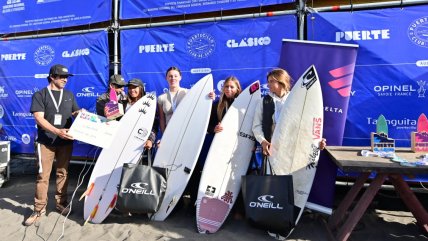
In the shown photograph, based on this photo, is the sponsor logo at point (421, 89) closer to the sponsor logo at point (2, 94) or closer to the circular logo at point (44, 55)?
the circular logo at point (44, 55)

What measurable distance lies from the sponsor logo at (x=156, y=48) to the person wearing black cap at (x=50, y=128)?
46.8 inches

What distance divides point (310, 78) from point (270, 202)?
111cm

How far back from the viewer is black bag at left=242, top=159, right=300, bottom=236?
228 cm

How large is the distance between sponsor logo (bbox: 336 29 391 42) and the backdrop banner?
516 mm

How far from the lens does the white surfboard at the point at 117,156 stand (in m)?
2.95

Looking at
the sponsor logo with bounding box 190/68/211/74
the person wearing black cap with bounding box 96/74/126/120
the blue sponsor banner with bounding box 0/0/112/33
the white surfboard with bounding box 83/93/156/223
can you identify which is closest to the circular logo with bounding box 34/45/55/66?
the blue sponsor banner with bounding box 0/0/112/33

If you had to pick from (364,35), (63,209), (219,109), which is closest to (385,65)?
(364,35)

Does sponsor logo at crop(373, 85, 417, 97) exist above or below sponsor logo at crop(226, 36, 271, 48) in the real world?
below

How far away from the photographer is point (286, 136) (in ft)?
8.41

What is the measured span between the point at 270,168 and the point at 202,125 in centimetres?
82

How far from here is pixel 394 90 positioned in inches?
121

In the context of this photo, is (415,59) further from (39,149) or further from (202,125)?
(39,149)

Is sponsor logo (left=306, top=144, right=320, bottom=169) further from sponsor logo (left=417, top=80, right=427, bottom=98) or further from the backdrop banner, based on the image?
sponsor logo (left=417, top=80, right=427, bottom=98)

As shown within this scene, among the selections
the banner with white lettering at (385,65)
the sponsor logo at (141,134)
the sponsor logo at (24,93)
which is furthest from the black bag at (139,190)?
the sponsor logo at (24,93)
